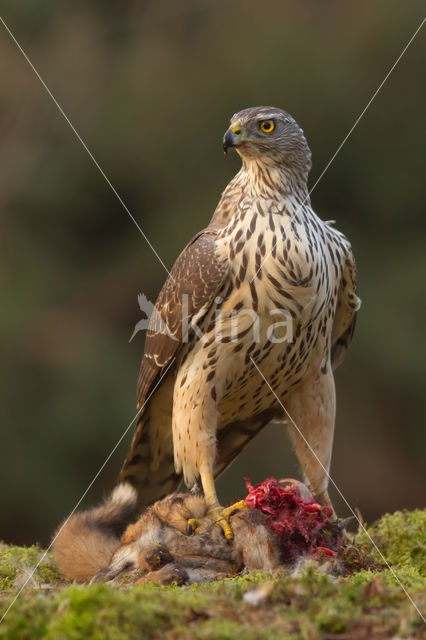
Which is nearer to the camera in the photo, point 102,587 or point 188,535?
point 102,587

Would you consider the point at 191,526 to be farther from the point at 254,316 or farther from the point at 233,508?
the point at 254,316

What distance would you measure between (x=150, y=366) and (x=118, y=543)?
3.42 feet

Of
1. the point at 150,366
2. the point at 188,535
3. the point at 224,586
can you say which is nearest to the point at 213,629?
the point at 224,586

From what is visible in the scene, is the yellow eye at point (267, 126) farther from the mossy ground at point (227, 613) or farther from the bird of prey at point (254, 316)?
the mossy ground at point (227, 613)

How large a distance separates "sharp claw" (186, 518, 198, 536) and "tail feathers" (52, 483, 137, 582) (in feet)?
1.08

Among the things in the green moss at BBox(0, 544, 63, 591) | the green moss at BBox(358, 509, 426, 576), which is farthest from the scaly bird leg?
the green moss at BBox(358, 509, 426, 576)

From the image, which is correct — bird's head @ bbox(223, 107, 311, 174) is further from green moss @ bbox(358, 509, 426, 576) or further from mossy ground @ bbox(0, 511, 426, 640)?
mossy ground @ bbox(0, 511, 426, 640)

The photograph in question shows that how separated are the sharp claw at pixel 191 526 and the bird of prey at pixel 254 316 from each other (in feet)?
0.36

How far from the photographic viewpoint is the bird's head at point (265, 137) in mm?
4145

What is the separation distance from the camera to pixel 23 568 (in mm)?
4035

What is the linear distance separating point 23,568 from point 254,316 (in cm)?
160

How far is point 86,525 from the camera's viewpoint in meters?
3.92

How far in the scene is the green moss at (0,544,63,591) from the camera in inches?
149

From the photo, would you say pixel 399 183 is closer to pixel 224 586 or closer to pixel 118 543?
pixel 118 543
